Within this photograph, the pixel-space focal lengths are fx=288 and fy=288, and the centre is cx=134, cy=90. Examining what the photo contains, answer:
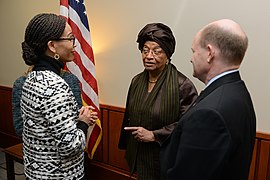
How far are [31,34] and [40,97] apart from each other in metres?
0.32

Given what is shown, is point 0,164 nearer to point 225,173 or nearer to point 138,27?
point 138,27

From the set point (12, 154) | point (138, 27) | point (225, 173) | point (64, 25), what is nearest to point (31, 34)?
point (64, 25)

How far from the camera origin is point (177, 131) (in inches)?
43.6

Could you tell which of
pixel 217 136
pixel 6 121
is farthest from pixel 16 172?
pixel 217 136

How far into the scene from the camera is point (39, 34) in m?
1.36

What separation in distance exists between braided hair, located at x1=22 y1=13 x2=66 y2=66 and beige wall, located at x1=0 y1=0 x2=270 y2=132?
1.10m

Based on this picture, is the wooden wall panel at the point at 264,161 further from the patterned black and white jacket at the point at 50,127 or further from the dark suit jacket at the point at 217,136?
the patterned black and white jacket at the point at 50,127

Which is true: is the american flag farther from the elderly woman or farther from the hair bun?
the hair bun

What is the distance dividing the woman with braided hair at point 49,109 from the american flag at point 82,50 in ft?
2.91

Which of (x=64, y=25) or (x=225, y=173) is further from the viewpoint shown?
(x=64, y=25)

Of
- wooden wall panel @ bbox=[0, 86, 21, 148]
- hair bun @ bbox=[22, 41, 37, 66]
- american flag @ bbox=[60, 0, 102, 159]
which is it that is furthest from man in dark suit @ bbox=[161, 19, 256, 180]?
wooden wall panel @ bbox=[0, 86, 21, 148]

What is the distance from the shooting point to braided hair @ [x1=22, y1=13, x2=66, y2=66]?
→ 1356mm

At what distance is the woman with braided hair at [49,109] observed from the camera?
1.28m

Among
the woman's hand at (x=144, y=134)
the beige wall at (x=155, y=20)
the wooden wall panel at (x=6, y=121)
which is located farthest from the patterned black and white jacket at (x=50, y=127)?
the wooden wall panel at (x=6, y=121)
